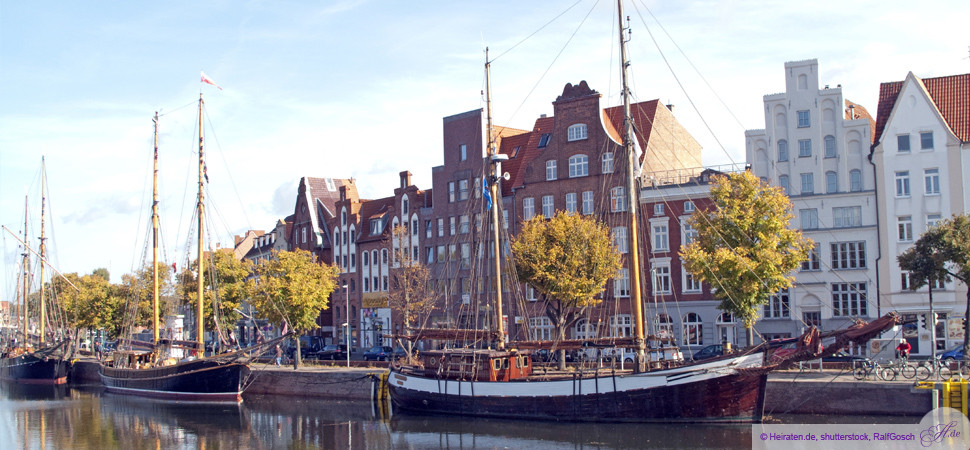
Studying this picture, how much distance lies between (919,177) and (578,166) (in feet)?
79.3

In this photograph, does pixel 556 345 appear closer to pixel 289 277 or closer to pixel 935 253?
pixel 935 253

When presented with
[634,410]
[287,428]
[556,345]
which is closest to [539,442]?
[634,410]

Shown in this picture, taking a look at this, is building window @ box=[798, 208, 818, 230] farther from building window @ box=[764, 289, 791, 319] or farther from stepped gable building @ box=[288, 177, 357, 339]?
stepped gable building @ box=[288, 177, 357, 339]

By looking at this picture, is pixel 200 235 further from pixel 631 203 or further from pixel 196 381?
pixel 631 203

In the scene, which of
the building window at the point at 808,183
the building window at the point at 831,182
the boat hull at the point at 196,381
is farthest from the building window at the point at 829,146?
the boat hull at the point at 196,381

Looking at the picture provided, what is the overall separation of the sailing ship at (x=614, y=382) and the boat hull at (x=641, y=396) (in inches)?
1.6

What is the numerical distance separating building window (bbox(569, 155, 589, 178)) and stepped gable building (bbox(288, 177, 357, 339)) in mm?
32709

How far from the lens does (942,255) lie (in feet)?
143

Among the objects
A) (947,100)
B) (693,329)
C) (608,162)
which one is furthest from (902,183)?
(608,162)

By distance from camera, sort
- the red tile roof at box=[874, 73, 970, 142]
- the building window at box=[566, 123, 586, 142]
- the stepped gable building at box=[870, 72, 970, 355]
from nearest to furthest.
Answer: the stepped gable building at box=[870, 72, 970, 355] → the red tile roof at box=[874, 73, 970, 142] → the building window at box=[566, 123, 586, 142]

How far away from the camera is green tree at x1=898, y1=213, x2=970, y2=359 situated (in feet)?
142

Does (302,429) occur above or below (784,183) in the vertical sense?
below

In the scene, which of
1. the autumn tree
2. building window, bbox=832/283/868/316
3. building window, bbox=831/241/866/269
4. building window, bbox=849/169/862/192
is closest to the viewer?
building window, bbox=832/283/868/316

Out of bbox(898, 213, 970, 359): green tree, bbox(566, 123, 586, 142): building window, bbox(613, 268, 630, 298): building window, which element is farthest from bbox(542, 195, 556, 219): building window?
bbox(898, 213, 970, 359): green tree
